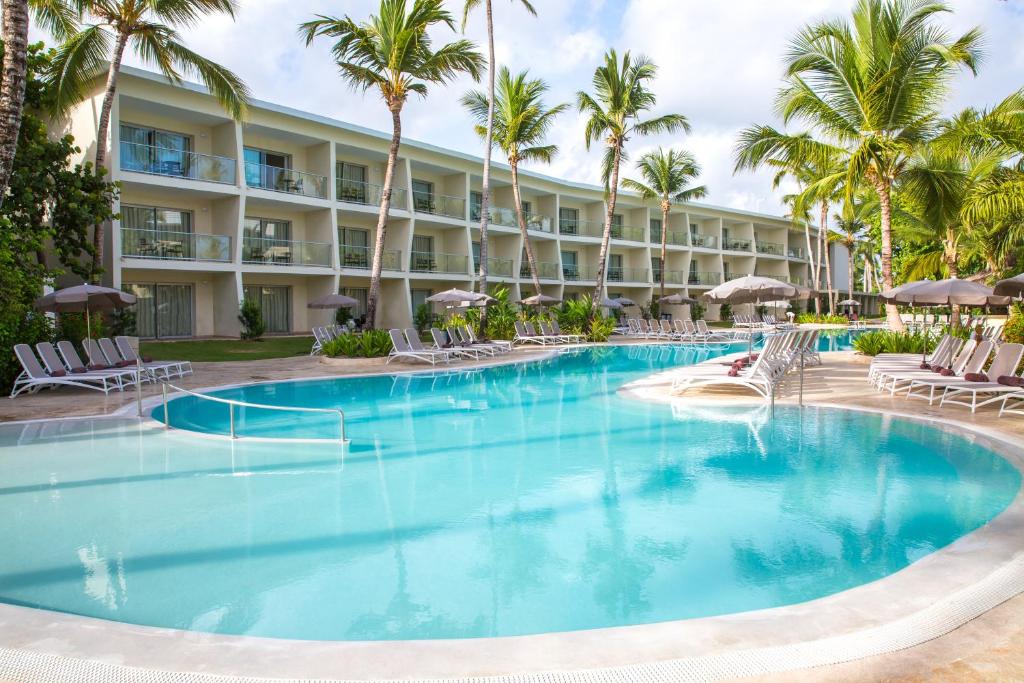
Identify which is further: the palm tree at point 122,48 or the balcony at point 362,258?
the balcony at point 362,258

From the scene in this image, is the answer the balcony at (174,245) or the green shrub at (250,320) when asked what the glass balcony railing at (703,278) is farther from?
the balcony at (174,245)

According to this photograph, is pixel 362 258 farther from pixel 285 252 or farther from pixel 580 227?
pixel 580 227

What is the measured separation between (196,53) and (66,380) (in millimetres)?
10700

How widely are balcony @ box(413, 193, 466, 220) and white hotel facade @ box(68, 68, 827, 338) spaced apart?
0.06 metres

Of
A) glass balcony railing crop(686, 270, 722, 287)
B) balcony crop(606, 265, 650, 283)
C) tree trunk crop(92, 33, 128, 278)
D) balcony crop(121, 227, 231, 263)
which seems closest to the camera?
tree trunk crop(92, 33, 128, 278)

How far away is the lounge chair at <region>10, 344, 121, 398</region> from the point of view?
12484 mm

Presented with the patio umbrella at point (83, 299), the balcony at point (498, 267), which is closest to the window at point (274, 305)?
the balcony at point (498, 267)

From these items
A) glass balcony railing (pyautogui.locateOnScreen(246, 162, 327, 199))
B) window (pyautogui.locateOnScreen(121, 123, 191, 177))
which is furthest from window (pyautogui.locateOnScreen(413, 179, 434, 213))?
window (pyautogui.locateOnScreen(121, 123, 191, 177))

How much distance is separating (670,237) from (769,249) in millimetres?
11715

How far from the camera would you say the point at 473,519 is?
595cm

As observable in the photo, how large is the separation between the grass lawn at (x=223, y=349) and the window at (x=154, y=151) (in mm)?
5502

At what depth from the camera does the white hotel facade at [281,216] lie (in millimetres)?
22203

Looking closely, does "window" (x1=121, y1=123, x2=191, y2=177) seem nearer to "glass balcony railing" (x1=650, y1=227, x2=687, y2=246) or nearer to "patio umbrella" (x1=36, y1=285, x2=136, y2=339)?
"patio umbrella" (x1=36, y1=285, x2=136, y2=339)

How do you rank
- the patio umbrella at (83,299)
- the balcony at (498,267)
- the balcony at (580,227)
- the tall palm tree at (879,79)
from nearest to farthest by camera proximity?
the patio umbrella at (83,299)
the tall palm tree at (879,79)
the balcony at (498,267)
the balcony at (580,227)
